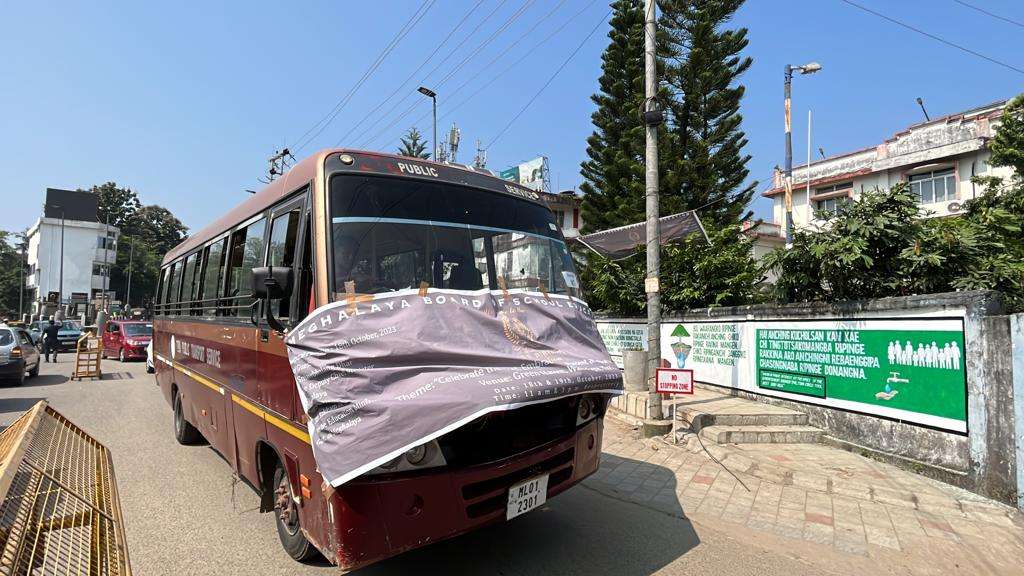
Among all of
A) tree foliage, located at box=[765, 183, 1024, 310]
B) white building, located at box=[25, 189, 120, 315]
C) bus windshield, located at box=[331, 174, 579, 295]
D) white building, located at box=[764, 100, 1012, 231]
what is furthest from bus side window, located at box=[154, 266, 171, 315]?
white building, located at box=[25, 189, 120, 315]

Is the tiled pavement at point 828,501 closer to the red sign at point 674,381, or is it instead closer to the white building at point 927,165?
the red sign at point 674,381

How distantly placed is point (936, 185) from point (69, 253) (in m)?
69.2

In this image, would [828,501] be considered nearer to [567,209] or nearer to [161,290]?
[161,290]

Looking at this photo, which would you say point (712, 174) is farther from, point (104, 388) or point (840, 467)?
point (104, 388)

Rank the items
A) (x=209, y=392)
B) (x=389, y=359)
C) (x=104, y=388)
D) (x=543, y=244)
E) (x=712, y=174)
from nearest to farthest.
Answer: (x=389, y=359)
(x=543, y=244)
(x=209, y=392)
(x=104, y=388)
(x=712, y=174)

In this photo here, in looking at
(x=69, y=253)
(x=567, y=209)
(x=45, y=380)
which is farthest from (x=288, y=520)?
(x=69, y=253)

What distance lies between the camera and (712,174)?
19422 millimetres

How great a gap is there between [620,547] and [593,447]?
82 cm

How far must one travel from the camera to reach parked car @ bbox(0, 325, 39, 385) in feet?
40.4

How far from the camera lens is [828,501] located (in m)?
5.02

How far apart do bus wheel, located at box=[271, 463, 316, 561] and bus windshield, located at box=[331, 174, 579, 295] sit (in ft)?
4.96

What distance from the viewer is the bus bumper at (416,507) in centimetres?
266

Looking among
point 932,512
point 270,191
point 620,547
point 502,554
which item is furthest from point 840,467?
point 270,191

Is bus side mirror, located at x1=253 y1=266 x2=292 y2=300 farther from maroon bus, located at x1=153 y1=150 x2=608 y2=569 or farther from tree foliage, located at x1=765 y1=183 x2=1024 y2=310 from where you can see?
tree foliage, located at x1=765 y1=183 x2=1024 y2=310
